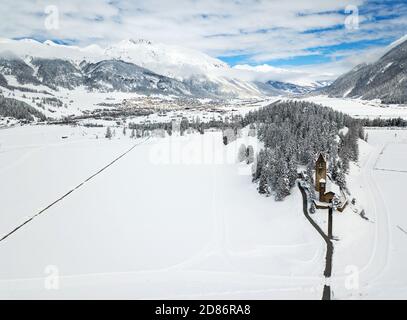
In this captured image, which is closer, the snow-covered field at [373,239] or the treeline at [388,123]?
the snow-covered field at [373,239]

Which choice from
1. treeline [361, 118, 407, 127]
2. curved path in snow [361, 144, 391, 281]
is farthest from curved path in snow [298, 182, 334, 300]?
treeline [361, 118, 407, 127]

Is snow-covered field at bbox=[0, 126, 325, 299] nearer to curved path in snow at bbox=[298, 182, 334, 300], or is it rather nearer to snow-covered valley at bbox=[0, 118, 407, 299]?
snow-covered valley at bbox=[0, 118, 407, 299]

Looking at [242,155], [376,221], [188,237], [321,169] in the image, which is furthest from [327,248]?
[242,155]

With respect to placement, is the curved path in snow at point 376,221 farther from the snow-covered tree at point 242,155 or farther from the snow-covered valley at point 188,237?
the snow-covered tree at point 242,155

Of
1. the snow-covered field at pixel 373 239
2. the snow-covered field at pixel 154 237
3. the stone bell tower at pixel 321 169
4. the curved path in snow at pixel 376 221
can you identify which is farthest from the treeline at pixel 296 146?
the snow-covered field at pixel 373 239

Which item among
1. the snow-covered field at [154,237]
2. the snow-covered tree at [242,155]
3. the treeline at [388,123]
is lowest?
the snow-covered field at [154,237]

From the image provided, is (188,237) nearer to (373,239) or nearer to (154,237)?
(154,237)
